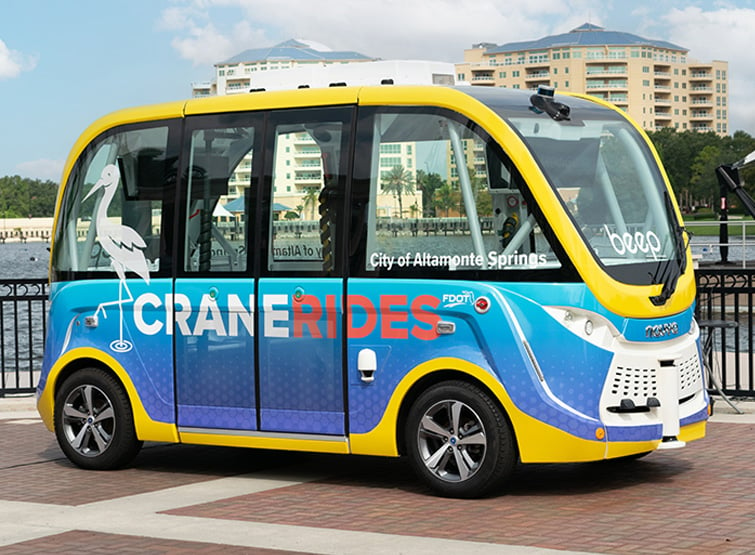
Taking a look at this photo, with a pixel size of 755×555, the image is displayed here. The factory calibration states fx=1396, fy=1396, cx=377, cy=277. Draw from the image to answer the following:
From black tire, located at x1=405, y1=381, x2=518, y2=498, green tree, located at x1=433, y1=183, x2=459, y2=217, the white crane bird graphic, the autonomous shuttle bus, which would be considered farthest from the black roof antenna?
the white crane bird graphic

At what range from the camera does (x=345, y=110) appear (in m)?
9.49

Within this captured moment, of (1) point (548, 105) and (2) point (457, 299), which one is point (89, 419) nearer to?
(2) point (457, 299)

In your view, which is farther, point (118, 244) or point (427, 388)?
point (118, 244)

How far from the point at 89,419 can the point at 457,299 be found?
331 cm

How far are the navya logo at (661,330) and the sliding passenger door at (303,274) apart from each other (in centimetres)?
203

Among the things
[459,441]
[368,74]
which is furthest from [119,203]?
[459,441]

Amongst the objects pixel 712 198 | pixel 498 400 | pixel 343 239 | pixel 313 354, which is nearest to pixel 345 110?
pixel 343 239

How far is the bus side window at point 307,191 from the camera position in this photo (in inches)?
373

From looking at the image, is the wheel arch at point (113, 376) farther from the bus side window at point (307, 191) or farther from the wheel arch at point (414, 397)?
the wheel arch at point (414, 397)

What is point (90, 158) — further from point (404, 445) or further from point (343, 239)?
point (404, 445)

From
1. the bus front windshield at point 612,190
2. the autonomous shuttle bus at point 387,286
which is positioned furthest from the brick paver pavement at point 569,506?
the bus front windshield at point 612,190

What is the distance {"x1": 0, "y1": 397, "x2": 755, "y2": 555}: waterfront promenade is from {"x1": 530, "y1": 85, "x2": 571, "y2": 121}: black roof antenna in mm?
2473

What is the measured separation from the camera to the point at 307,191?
9.61 metres

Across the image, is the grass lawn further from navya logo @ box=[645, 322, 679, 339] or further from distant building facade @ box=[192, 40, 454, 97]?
distant building facade @ box=[192, 40, 454, 97]
